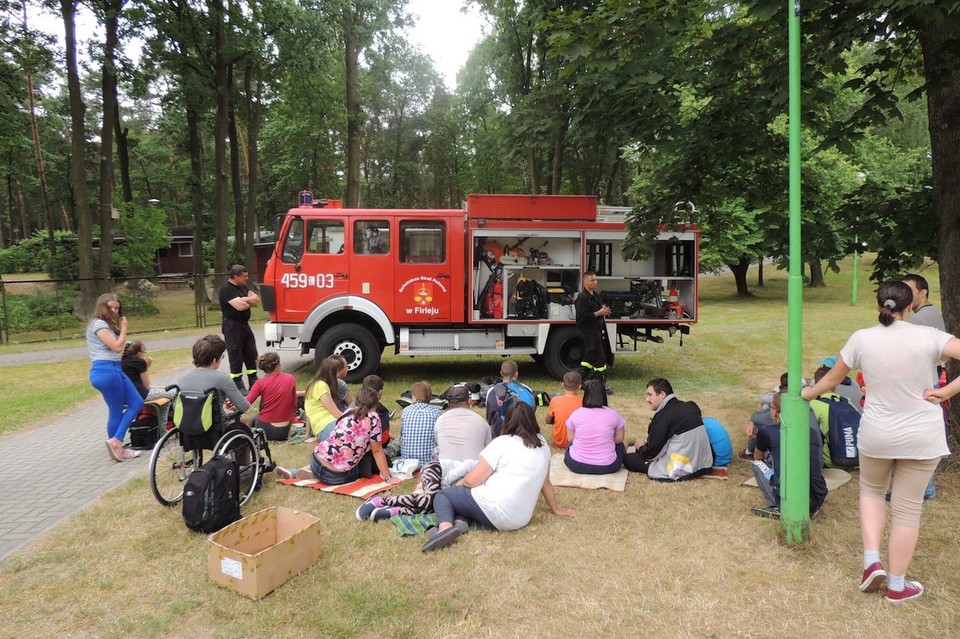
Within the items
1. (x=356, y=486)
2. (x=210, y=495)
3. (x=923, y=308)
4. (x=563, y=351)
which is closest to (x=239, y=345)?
(x=356, y=486)

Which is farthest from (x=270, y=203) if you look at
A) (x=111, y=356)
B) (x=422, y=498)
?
(x=422, y=498)

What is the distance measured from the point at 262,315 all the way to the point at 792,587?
74.3 ft

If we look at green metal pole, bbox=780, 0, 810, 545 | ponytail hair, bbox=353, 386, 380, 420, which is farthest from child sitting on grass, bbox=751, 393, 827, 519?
ponytail hair, bbox=353, 386, 380, 420

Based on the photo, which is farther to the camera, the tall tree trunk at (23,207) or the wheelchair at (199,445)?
the tall tree trunk at (23,207)

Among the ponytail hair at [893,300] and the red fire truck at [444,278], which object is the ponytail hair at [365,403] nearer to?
the ponytail hair at [893,300]

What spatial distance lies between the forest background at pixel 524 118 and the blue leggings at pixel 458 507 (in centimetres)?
393

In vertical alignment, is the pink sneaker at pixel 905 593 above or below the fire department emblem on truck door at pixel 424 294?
below

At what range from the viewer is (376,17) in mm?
24094

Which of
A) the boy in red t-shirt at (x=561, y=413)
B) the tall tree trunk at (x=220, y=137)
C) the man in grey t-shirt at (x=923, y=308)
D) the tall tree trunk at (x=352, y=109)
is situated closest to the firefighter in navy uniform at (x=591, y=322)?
the boy in red t-shirt at (x=561, y=413)

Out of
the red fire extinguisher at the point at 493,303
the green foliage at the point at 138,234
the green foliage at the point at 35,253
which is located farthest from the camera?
the green foliage at the point at 35,253

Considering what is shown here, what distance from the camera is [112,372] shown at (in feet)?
20.2

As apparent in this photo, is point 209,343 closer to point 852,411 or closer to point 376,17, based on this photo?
point 852,411

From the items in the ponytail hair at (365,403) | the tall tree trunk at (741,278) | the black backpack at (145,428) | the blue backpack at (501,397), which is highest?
the tall tree trunk at (741,278)

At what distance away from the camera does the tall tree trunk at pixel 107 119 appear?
18.9m
